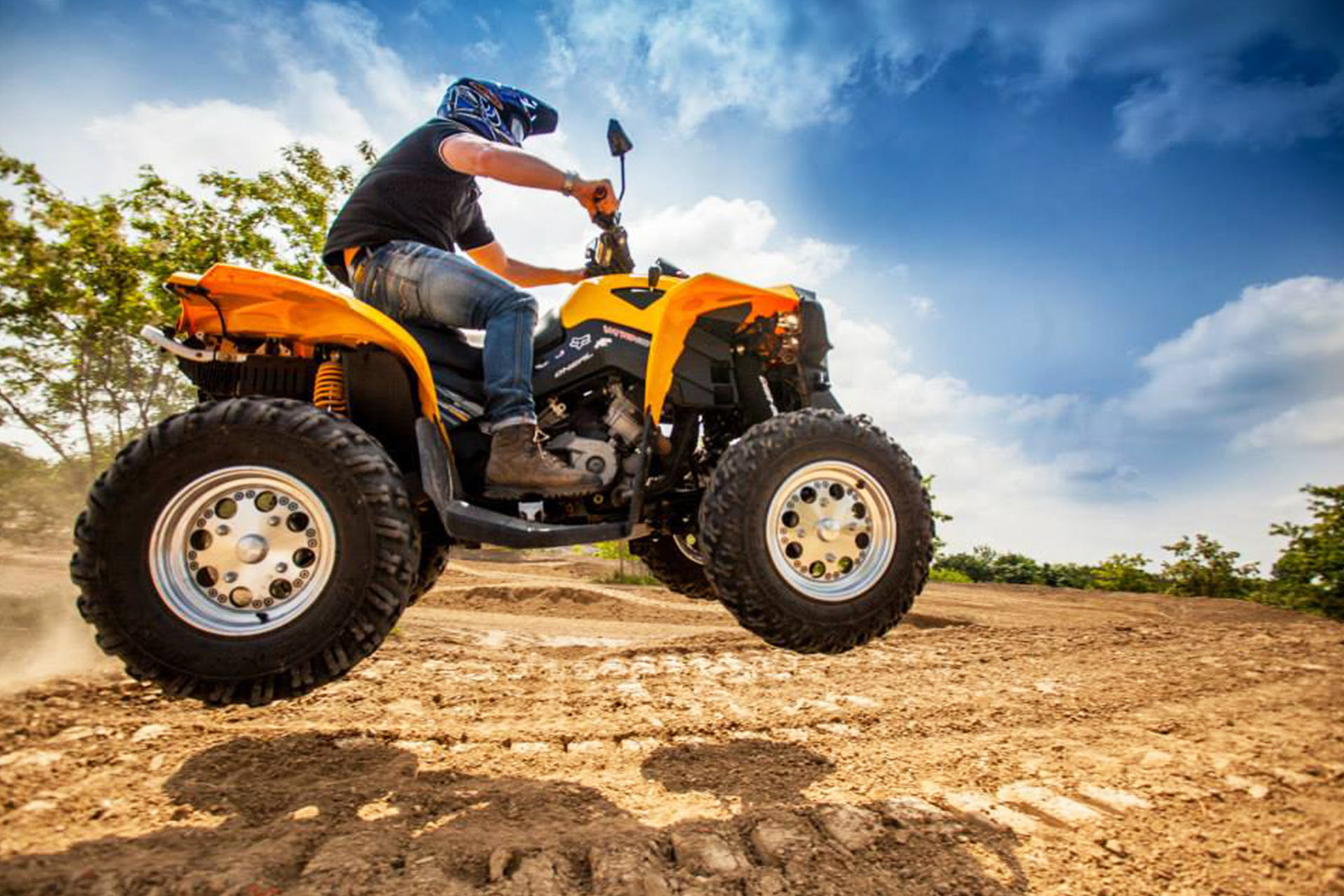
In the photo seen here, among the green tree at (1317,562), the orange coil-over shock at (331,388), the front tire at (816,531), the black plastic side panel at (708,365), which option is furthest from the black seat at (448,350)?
the green tree at (1317,562)

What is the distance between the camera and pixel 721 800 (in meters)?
3.10

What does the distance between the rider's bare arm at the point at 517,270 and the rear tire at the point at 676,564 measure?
1767 mm

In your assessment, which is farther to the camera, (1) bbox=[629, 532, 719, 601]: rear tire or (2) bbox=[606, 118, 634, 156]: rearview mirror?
(1) bbox=[629, 532, 719, 601]: rear tire

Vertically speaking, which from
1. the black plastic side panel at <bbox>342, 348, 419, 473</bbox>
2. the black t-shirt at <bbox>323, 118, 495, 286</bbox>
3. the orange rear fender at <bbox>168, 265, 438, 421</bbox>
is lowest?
the black plastic side panel at <bbox>342, 348, 419, 473</bbox>

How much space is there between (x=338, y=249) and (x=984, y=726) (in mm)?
4766

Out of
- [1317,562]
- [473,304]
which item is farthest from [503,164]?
[1317,562]

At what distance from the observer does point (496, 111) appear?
11.3 ft

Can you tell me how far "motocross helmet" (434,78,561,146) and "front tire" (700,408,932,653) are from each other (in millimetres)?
2069

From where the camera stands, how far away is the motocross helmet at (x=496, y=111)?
3.32 meters

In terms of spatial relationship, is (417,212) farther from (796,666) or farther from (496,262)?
(796,666)

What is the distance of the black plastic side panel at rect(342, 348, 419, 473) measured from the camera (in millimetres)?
2877

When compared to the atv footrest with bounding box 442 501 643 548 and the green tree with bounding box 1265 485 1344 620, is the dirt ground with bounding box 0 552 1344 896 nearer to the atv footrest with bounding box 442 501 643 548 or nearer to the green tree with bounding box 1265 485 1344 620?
the atv footrest with bounding box 442 501 643 548

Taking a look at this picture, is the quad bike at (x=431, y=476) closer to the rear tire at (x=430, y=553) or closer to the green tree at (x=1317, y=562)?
the rear tire at (x=430, y=553)

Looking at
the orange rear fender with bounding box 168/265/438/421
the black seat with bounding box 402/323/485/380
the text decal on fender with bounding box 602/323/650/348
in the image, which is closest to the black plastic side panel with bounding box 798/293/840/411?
the text decal on fender with bounding box 602/323/650/348
